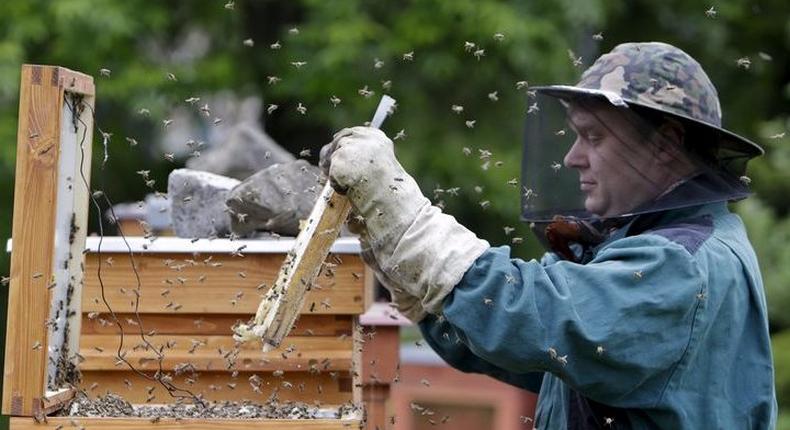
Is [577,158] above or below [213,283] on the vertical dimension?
above

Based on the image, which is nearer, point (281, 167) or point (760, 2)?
point (281, 167)

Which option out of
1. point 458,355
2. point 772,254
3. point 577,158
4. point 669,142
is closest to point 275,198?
point 458,355

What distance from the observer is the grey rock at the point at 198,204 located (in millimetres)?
4016

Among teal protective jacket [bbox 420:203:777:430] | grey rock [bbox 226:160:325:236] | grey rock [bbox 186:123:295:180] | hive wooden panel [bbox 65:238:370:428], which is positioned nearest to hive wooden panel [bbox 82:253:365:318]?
hive wooden panel [bbox 65:238:370:428]

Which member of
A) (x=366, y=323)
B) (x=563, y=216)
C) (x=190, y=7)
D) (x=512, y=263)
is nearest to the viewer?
(x=512, y=263)

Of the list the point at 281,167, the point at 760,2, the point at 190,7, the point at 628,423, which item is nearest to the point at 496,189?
the point at 190,7

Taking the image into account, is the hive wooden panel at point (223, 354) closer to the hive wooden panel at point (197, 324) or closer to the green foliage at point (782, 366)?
the hive wooden panel at point (197, 324)

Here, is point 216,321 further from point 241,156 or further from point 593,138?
point 241,156

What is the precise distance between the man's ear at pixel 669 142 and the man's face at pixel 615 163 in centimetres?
2

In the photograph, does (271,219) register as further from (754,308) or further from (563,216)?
(754,308)

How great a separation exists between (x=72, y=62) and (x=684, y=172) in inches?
282

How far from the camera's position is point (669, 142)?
3.38 m

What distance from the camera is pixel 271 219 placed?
3.89m

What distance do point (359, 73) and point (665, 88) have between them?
6504 mm
